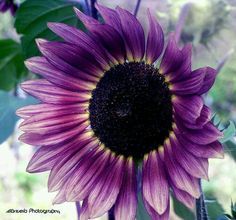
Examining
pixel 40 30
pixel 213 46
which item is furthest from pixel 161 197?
pixel 213 46

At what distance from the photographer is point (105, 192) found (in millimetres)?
446

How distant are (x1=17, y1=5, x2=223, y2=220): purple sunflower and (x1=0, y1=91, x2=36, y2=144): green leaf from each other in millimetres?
105

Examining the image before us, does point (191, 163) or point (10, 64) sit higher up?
point (10, 64)

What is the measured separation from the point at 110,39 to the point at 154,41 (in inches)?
1.4

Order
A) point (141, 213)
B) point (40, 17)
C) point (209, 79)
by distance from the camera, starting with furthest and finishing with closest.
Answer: point (40, 17) → point (141, 213) → point (209, 79)

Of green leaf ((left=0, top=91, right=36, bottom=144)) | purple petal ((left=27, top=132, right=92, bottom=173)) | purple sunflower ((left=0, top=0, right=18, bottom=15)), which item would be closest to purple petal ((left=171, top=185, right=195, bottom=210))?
purple petal ((left=27, top=132, right=92, bottom=173))

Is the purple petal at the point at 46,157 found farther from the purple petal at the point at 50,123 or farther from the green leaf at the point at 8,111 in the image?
the green leaf at the point at 8,111

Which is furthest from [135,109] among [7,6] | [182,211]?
[7,6]

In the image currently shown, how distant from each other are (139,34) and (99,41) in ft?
0.10

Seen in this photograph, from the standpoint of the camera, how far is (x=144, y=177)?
44 cm

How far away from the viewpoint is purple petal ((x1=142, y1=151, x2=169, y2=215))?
416 mm

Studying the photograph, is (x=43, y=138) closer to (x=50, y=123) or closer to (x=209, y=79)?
(x=50, y=123)

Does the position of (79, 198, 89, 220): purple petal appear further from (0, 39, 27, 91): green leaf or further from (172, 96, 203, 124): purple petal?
(0, 39, 27, 91): green leaf

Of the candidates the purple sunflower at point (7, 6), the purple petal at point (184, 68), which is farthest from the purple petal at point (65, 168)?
the purple sunflower at point (7, 6)
